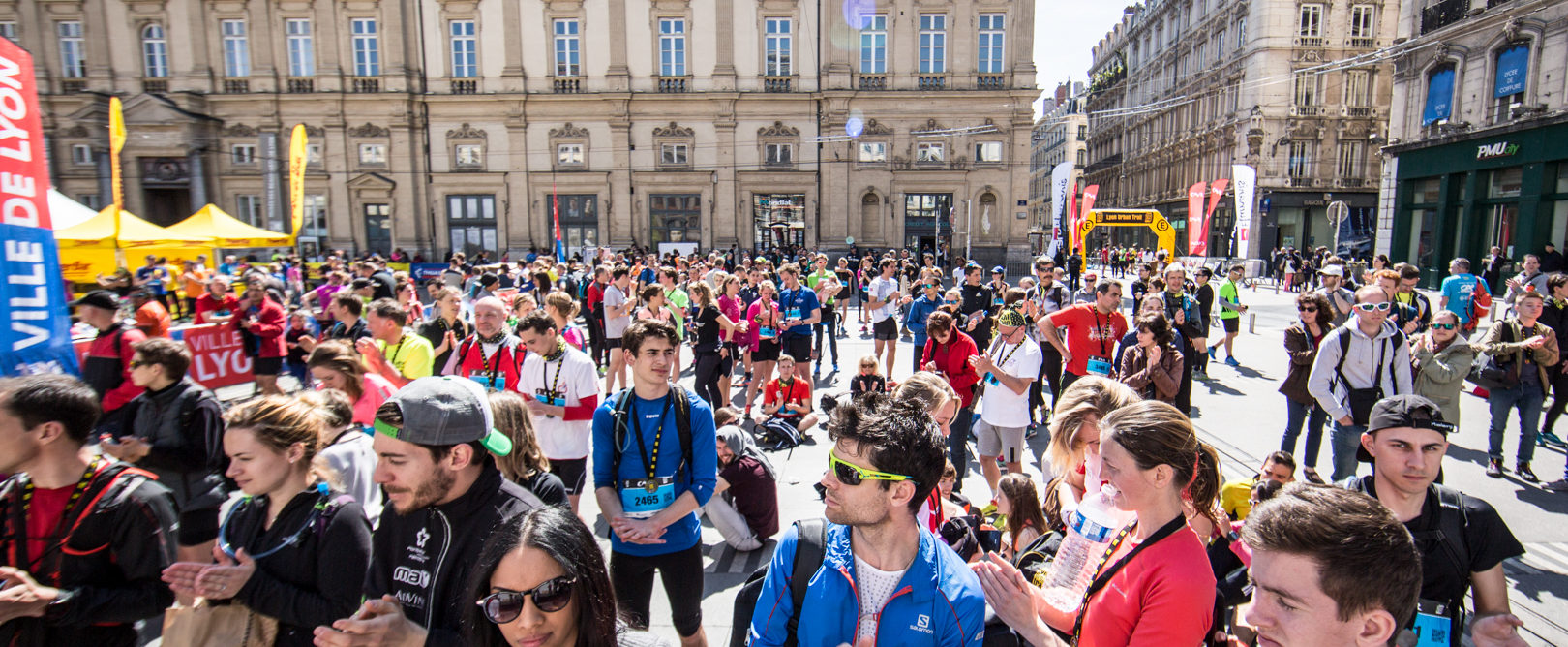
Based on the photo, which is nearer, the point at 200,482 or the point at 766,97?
the point at 200,482

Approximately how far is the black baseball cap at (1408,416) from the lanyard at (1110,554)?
1345 mm

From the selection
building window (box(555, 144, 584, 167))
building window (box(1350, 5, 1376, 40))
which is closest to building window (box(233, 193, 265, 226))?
building window (box(555, 144, 584, 167))

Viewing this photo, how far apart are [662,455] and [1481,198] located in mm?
30092

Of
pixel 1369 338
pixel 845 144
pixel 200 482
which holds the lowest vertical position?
pixel 200 482

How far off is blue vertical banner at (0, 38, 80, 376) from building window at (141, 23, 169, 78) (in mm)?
37287

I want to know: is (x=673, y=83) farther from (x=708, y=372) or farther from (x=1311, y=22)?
(x=1311, y=22)

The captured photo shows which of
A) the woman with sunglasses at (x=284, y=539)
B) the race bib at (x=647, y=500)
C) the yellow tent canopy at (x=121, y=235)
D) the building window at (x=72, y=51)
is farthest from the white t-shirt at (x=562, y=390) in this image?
the building window at (x=72, y=51)

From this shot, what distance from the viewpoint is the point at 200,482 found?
4.38 meters

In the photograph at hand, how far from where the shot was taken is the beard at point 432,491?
2.35m

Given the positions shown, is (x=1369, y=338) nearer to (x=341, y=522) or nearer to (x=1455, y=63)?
(x=341, y=522)

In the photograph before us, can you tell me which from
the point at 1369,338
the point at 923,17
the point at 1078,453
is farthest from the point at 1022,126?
the point at 1078,453

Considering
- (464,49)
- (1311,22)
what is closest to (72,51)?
(464,49)

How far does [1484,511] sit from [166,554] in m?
5.10

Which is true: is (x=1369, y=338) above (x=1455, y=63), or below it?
below
